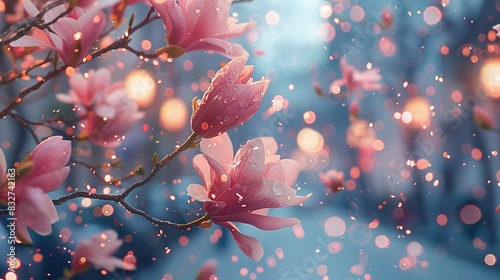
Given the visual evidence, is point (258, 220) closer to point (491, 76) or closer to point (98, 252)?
point (98, 252)

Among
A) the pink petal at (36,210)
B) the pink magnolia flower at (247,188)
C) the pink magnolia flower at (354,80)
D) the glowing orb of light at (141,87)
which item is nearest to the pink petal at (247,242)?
the pink magnolia flower at (247,188)

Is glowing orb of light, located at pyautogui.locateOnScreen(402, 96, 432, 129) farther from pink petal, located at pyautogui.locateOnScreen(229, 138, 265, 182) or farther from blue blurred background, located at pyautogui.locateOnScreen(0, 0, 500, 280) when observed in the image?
pink petal, located at pyautogui.locateOnScreen(229, 138, 265, 182)

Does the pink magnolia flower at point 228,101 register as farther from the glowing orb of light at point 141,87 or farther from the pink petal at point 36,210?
the glowing orb of light at point 141,87

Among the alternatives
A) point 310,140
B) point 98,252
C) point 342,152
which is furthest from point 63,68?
point 342,152

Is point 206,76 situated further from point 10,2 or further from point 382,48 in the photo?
point 382,48

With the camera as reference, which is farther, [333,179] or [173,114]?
[333,179]

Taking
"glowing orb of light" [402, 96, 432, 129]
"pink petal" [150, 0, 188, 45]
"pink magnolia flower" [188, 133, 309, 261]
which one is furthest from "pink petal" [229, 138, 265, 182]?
"glowing orb of light" [402, 96, 432, 129]
